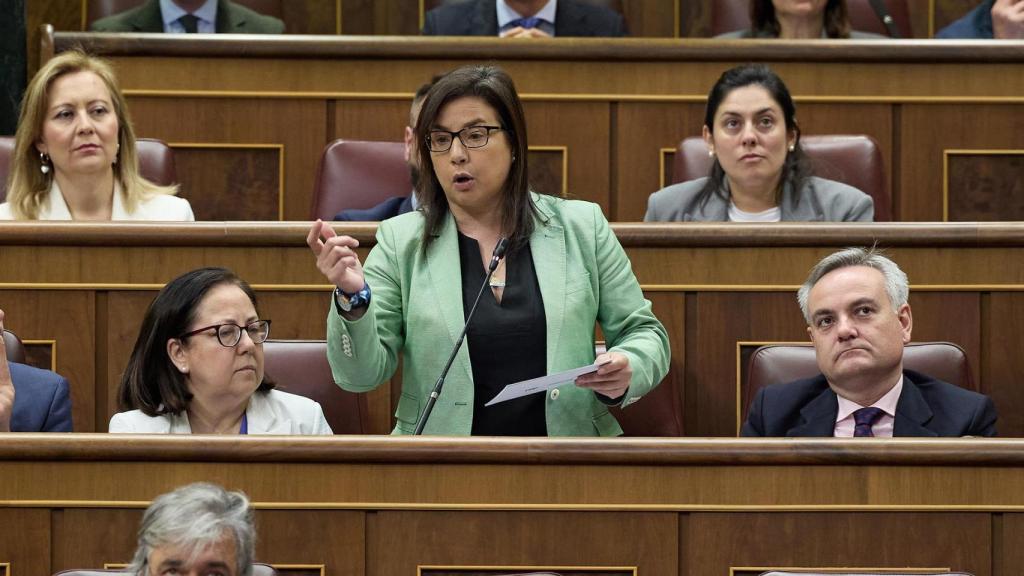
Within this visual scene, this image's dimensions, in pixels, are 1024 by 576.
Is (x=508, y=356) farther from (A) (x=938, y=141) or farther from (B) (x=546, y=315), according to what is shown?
(A) (x=938, y=141)

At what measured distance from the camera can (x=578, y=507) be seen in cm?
122

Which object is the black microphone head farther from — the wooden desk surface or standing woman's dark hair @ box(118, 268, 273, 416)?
standing woman's dark hair @ box(118, 268, 273, 416)

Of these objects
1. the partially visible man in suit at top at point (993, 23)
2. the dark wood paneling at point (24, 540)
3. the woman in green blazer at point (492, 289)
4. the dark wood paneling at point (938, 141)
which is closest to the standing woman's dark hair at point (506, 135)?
the woman in green blazer at point (492, 289)

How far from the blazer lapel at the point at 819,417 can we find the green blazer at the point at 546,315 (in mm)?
154

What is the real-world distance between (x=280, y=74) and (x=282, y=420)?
2.45 ft

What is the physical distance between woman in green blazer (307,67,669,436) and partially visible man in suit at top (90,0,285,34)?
3.43 ft

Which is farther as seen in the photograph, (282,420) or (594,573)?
(282,420)

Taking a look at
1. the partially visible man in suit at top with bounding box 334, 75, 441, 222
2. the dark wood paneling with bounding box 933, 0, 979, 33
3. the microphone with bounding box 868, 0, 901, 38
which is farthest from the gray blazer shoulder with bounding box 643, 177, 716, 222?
the dark wood paneling with bounding box 933, 0, 979, 33

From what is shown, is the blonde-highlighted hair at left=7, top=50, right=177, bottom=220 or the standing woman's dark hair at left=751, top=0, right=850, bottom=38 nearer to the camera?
the blonde-highlighted hair at left=7, top=50, right=177, bottom=220

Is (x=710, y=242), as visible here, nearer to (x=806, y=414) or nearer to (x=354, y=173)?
(x=806, y=414)

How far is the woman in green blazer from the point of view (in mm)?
1339

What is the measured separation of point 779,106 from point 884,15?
57cm

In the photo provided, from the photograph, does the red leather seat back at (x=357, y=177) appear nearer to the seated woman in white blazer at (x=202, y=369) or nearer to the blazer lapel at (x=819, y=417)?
the seated woman in white blazer at (x=202, y=369)

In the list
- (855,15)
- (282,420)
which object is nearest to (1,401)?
(282,420)
